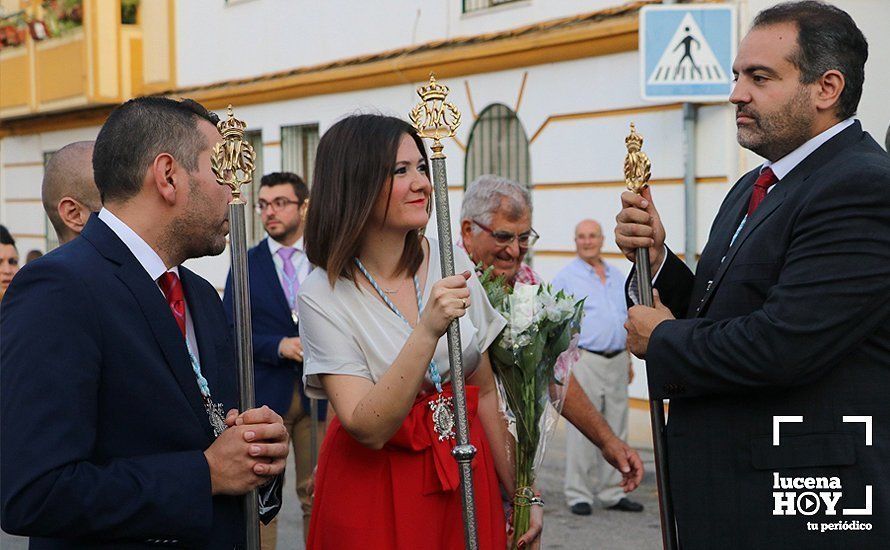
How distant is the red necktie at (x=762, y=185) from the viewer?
345cm

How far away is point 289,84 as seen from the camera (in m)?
15.9

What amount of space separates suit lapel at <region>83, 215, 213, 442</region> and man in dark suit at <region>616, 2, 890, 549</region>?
1244 millimetres

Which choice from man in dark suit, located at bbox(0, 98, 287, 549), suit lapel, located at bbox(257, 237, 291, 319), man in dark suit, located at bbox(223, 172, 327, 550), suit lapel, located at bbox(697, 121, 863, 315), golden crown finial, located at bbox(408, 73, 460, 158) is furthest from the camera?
suit lapel, located at bbox(257, 237, 291, 319)

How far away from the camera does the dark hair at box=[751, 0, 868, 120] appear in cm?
332

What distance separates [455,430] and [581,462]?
5.27 meters

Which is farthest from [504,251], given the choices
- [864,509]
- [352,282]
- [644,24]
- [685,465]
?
[644,24]

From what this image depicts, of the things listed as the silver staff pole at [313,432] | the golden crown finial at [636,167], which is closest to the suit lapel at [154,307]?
the golden crown finial at [636,167]

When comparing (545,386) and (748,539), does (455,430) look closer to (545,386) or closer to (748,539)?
(545,386)

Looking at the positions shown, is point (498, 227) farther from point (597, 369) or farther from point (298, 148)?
point (298, 148)

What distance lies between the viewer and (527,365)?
156 inches

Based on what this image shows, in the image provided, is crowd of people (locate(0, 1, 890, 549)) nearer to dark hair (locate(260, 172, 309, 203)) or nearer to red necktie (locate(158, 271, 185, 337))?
red necktie (locate(158, 271, 185, 337))

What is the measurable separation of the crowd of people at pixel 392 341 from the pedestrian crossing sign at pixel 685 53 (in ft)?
18.1

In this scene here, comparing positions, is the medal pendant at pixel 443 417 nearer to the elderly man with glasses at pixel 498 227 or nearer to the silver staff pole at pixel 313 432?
the elderly man with glasses at pixel 498 227

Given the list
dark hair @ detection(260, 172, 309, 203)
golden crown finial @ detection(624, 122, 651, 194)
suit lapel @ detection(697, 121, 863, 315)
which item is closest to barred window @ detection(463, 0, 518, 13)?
dark hair @ detection(260, 172, 309, 203)
